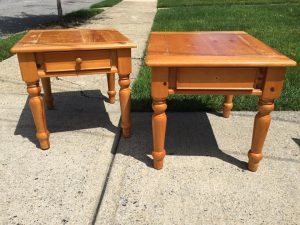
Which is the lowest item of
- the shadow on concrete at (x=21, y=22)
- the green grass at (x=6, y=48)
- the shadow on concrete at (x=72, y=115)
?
the shadow on concrete at (x=21, y=22)

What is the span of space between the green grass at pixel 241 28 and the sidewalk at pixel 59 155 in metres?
0.53

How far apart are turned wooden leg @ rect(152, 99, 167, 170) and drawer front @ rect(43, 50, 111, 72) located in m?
0.54

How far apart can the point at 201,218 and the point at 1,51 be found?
469cm

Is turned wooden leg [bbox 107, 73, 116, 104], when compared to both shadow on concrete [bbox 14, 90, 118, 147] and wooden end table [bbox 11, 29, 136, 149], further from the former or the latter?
wooden end table [bbox 11, 29, 136, 149]

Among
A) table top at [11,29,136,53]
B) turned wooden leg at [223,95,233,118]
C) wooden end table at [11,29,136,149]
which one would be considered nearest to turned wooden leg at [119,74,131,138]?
wooden end table at [11,29,136,149]

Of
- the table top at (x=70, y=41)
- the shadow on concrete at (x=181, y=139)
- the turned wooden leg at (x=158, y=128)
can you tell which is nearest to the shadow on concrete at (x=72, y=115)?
the shadow on concrete at (x=181, y=139)

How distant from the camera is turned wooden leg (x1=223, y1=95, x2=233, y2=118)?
2955 mm

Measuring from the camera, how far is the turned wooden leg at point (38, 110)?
2.30 m

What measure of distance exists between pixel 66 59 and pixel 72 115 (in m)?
0.99

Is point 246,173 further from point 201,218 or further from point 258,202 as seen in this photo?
point 201,218

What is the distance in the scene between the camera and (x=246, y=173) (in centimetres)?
222

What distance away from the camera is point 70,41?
2.35m

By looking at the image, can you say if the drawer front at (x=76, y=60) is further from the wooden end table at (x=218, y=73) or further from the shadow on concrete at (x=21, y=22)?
the shadow on concrete at (x=21, y=22)

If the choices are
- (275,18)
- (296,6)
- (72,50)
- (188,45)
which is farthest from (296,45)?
(296,6)
